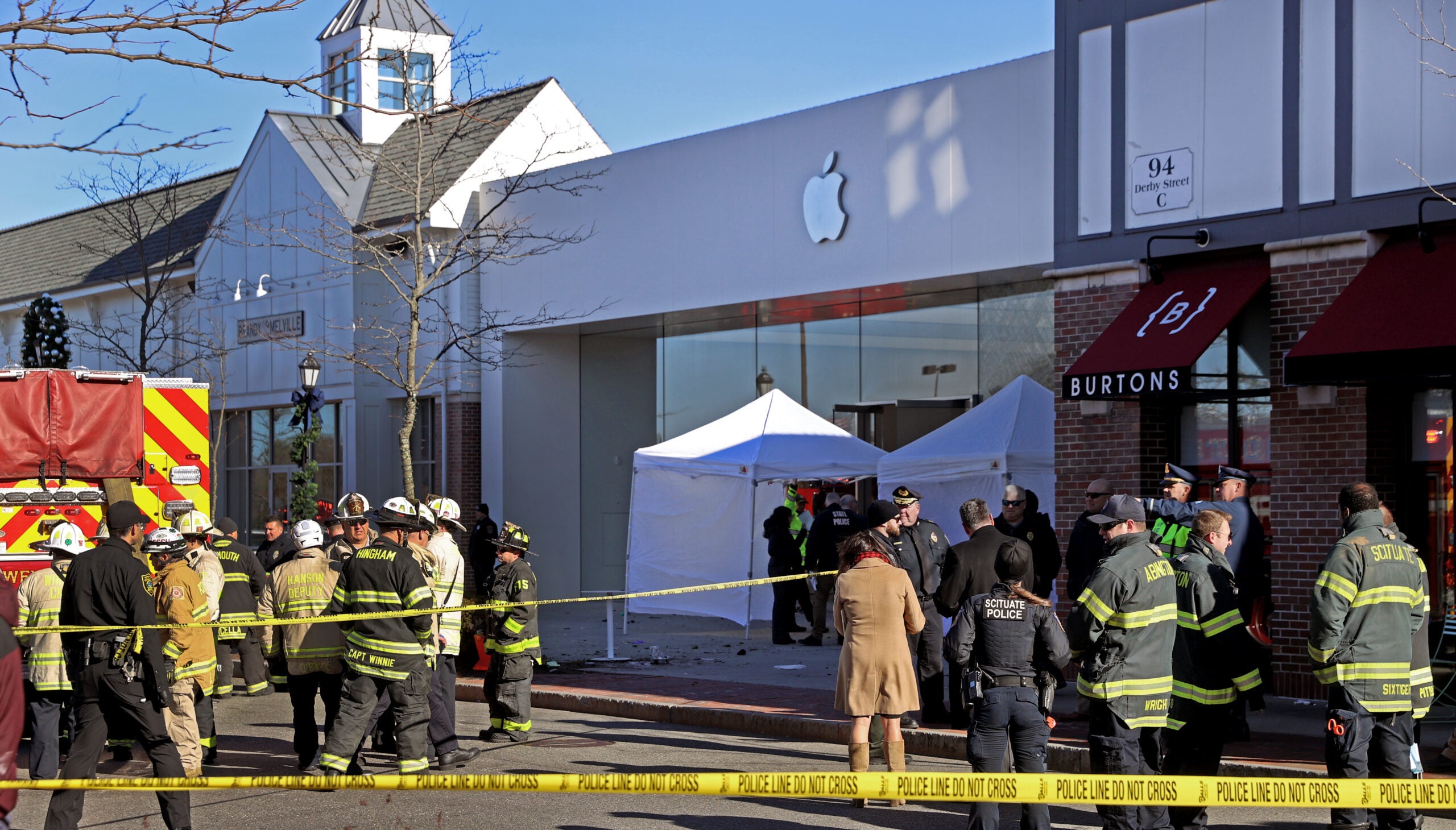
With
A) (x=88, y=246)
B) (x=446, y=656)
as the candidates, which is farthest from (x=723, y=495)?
(x=88, y=246)

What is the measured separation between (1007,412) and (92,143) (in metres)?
11.8

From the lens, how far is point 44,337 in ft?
96.1

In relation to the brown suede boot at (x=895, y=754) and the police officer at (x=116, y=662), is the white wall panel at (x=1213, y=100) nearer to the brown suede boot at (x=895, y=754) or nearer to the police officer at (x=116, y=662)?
the brown suede boot at (x=895, y=754)

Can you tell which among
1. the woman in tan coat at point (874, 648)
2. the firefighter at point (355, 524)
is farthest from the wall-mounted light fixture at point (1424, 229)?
the firefighter at point (355, 524)

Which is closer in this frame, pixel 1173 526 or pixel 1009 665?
pixel 1009 665

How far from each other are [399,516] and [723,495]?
9.45 meters

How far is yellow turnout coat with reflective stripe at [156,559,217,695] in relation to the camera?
10.2 meters

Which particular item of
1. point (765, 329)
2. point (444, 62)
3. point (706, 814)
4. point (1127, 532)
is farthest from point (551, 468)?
point (1127, 532)

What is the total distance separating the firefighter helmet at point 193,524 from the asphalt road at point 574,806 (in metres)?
1.71

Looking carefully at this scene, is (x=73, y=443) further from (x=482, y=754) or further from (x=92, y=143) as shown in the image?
(x=92, y=143)

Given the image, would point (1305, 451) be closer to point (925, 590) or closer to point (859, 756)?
point (925, 590)

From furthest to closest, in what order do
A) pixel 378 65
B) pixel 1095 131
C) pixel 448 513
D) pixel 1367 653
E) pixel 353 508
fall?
pixel 378 65
pixel 1095 131
pixel 448 513
pixel 353 508
pixel 1367 653

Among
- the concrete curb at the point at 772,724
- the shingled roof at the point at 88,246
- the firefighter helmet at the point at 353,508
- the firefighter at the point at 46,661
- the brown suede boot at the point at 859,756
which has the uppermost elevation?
the shingled roof at the point at 88,246

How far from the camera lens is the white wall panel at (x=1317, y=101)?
12.7 m
